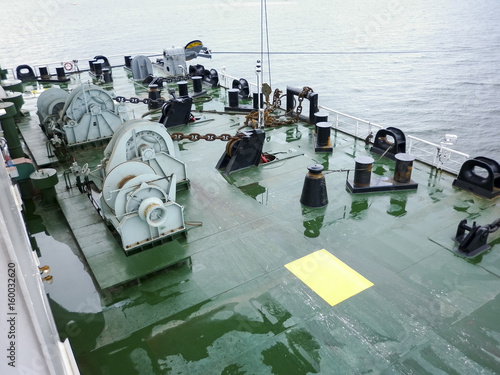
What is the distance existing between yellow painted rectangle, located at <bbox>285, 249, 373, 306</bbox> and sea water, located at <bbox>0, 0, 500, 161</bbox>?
885cm

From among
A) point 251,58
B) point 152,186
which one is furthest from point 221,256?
point 251,58

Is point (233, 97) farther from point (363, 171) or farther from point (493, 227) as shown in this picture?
point (493, 227)

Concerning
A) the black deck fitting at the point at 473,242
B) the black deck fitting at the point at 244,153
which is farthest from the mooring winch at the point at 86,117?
the black deck fitting at the point at 473,242

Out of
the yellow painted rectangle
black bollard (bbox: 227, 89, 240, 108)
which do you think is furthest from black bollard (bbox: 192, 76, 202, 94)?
the yellow painted rectangle

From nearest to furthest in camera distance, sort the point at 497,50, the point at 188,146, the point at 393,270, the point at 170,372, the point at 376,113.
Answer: the point at 170,372
the point at 393,270
the point at 188,146
the point at 376,113
the point at 497,50

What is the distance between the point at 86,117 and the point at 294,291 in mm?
9380

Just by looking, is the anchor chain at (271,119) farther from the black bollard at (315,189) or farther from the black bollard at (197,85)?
the black bollard at (315,189)

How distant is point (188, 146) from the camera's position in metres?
13.5

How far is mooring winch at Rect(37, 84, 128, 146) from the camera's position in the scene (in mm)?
12867

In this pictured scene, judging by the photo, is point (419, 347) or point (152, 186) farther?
point (152, 186)

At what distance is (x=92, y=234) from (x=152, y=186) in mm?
1875

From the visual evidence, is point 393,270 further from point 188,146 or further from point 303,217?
point 188,146

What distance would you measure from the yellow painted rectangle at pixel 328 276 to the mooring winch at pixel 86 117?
28.6 ft

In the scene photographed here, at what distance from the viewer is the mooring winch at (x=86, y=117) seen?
42.2 ft
